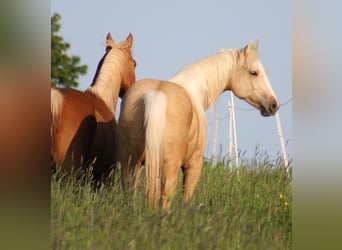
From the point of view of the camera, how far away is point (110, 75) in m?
6.33

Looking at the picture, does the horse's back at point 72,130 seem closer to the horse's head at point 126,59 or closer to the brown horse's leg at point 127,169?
the brown horse's leg at point 127,169

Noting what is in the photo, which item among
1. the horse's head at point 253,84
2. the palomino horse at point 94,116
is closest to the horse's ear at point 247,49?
the horse's head at point 253,84

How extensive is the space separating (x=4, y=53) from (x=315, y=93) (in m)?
1.28

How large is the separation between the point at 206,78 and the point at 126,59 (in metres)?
1.27

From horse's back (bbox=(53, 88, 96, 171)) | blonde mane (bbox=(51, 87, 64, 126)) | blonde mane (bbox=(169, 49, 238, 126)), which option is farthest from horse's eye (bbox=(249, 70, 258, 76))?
blonde mane (bbox=(51, 87, 64, 126))

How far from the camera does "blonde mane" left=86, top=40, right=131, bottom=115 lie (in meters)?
6.20

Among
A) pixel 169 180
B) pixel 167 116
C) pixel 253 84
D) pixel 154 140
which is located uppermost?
pixel 253 84

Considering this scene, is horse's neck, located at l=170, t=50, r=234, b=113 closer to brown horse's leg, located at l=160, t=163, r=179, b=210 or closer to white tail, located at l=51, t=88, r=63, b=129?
brown horse's leg, located at l=160, t=163, r=179, b=210

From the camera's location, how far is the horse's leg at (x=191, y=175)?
5164mm

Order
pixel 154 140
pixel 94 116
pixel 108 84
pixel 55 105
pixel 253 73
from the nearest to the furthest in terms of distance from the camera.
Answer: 1. pixel 154 140
2. pixel 55 105
3. pixel 94 116
4. pixel 253 73
5. pixel 108 84

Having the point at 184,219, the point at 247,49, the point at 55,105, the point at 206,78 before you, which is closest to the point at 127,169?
the point at 55,105

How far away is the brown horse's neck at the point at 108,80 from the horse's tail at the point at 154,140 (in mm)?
1707

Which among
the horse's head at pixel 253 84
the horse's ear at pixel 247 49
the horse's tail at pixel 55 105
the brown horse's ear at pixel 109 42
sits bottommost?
the horse's tail at pixel 55 105

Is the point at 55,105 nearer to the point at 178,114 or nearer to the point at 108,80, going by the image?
the point at 178,114
